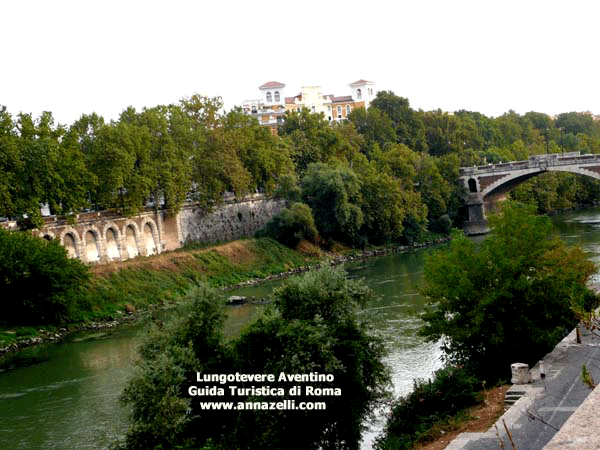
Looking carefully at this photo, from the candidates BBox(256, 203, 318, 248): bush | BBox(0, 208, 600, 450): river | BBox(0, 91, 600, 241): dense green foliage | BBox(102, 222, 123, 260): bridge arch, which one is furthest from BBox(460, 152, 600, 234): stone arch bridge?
BBox(102, 222, 123, 260): bridge arch

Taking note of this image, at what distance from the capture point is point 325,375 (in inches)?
653

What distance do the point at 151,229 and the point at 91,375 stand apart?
24250 mm

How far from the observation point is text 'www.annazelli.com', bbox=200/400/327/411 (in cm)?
1596

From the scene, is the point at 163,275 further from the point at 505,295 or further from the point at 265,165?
the point at 505,295

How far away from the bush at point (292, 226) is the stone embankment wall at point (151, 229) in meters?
2.61

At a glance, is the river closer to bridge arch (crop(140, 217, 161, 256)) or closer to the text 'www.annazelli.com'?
the text 'www.annazelli.com'

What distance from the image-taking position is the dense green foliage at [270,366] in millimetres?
15953

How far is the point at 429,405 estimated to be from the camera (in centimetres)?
1914

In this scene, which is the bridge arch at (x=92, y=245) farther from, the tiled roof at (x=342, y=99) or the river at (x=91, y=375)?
the tiled roof at (x=342, y=99)

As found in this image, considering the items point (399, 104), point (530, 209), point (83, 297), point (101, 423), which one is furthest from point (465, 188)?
point (101, 423)

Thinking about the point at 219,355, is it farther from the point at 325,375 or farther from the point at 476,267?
the point at 476,267

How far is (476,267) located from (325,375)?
6.60 metres

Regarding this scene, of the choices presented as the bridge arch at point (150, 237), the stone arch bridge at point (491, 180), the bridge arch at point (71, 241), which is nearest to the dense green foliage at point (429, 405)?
the bridge arch at point (71, 241)

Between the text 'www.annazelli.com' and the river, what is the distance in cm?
225
